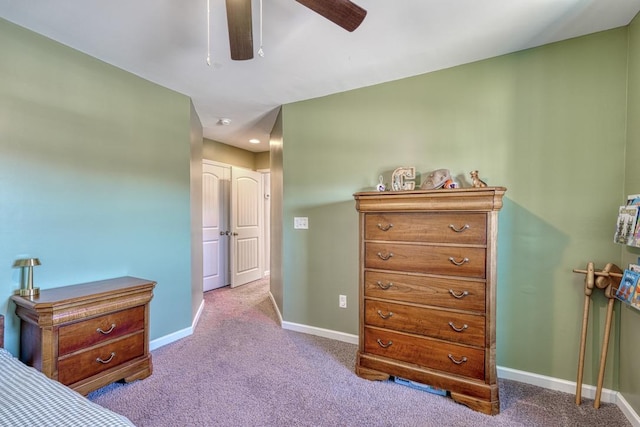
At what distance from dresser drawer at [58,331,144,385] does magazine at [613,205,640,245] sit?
316 centimetres

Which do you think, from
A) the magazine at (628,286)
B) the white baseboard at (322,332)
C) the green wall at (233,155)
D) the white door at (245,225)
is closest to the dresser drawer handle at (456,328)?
the magazine at (628,286)

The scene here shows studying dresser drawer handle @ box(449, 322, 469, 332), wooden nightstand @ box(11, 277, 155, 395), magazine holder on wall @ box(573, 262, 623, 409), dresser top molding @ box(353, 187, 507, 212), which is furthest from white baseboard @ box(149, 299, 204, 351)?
magazine holder on wall @ box(573, 262, 623, 409)

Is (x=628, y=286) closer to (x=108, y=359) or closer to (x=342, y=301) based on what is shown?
(x=342, y=301)

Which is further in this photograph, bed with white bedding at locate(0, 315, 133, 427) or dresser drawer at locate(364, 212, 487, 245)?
dresser drawer at locate(364, 212, 487, 245)

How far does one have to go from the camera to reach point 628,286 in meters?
1.64

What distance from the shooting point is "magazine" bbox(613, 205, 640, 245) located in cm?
161

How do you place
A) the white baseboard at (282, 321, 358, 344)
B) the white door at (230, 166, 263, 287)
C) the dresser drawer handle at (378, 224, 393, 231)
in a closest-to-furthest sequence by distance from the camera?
the dresser drawer handle at (378, 224, 393, 231)
the white baseboard at (282, 321, 358, 344)
the white door at (230, 166, 263, 287)

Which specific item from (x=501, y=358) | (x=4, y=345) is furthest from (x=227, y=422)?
(x=501, y=358)

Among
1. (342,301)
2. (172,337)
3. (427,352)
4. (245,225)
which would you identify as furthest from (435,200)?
(245,225)

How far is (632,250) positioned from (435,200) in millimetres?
1171

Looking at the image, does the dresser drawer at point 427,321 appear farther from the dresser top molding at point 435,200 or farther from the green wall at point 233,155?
the green wall at point 233,155

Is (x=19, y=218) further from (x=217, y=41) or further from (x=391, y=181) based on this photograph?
(x=391, y=181)

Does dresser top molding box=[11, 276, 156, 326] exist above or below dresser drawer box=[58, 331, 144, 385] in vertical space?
above

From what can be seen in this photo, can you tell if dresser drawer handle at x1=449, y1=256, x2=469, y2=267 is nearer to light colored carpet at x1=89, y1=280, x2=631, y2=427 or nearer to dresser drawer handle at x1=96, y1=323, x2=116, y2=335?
light colored carpet at x1=89, y1=280, x2=631, y2=427
